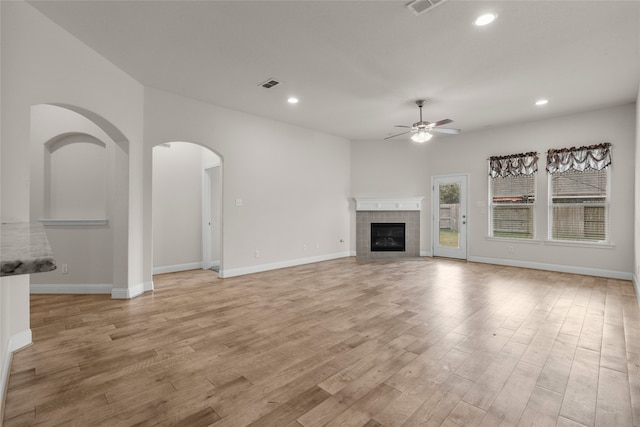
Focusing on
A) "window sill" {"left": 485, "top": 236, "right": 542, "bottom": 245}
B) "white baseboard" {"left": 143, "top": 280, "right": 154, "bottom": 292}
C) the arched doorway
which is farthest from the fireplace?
"white baseboard" {"left": 143, "top": 280, "right": 154, "bottom": 292}

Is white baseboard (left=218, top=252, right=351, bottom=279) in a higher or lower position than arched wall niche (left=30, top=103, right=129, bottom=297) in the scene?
lower

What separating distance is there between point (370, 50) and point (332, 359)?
→ 10.5ft

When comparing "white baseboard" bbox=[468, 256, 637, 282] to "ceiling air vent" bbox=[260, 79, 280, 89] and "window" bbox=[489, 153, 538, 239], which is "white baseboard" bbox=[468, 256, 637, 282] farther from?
"ceiling air vent" bbox=[260, 79, 280, 89]

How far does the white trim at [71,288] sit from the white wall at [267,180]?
170cm

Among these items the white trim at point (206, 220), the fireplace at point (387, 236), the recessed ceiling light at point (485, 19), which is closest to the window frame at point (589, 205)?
the fireplace at point (387, 236)

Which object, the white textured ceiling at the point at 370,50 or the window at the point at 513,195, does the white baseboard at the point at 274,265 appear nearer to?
the white textured ceiling at the point at 370,50

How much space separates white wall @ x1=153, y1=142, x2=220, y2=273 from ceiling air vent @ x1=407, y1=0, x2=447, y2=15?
435cm

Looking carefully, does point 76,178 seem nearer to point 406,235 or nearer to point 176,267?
point 176,267

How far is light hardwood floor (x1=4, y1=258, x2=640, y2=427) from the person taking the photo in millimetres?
1794

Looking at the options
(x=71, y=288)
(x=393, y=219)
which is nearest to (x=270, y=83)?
(x=71, y=288)

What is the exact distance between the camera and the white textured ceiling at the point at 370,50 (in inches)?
107

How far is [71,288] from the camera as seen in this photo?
4254 mm

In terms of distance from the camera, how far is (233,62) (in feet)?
12.0

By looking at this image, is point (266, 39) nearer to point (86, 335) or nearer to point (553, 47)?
point (553, 47)
